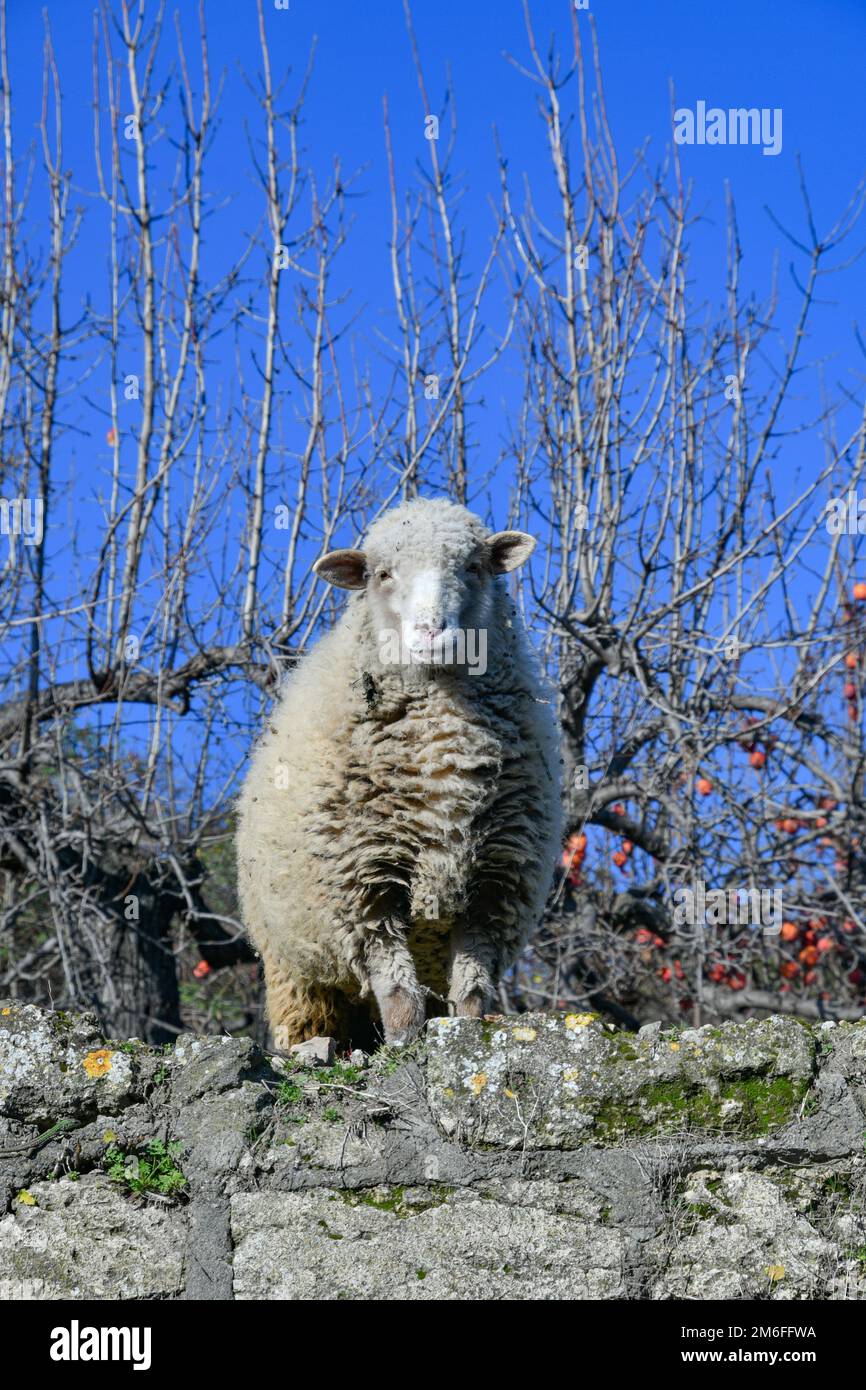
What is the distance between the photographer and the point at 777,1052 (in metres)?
3.04

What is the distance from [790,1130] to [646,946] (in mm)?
5574

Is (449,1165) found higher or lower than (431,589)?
lower

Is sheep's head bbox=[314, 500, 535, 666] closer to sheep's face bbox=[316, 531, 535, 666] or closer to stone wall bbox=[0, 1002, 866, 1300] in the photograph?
sheep's face bbox=[316, 531, 535, 666]

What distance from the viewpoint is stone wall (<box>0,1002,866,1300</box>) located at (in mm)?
2828

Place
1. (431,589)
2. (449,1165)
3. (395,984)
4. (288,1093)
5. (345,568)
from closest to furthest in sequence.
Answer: (449,1165), (288,1093), (395,984), (431,589), (345,568)

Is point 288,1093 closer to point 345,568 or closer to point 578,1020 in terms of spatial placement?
point 578,1020

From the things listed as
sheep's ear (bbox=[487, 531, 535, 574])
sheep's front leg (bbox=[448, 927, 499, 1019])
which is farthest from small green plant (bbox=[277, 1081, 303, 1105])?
sheep's ear (bbox=[487, 531, 535, 574])

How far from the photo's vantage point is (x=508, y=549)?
15.4ft

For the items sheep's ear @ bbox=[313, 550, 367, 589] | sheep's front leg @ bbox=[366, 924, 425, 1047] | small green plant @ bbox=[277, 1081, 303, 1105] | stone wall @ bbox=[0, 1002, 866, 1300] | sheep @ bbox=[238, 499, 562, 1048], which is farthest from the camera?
sheep's ear @ bbox=[313, 550, 367, 589]

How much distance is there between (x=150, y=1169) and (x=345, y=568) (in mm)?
→ 2223

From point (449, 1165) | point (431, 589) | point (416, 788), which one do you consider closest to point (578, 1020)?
point (449, 1165)
